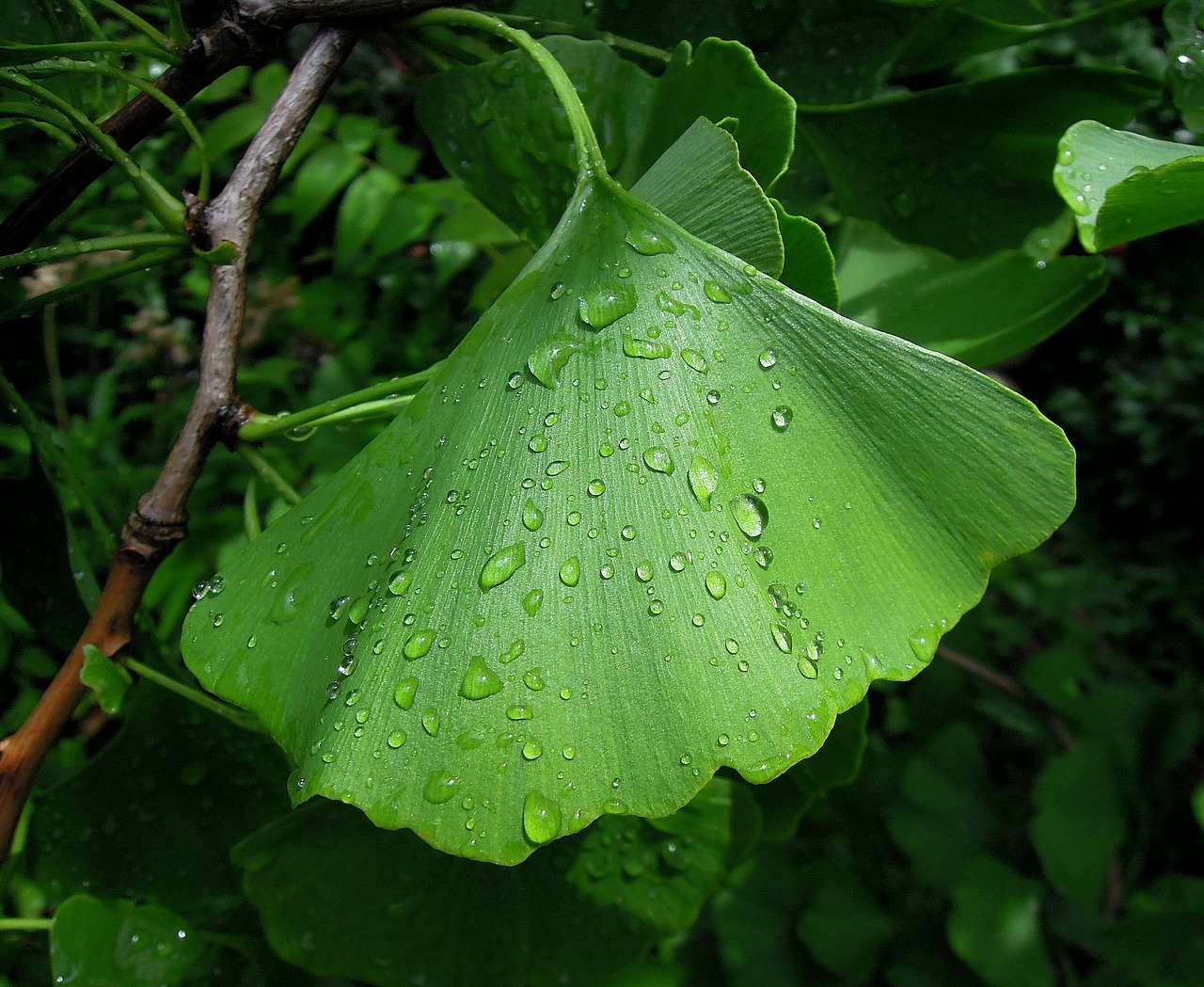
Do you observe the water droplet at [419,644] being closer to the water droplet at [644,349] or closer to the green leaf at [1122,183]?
the water droplet at [644,349]

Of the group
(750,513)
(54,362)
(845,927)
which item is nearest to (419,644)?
(750,513)

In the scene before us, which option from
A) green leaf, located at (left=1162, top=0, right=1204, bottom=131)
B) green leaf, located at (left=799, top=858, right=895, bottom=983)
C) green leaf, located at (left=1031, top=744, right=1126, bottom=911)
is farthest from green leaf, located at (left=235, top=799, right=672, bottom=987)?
green leaf, located at (left=1031, top=744, right=1126, bottom=911)

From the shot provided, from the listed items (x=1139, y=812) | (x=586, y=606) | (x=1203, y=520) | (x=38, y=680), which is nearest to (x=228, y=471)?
(x=38, y=680)

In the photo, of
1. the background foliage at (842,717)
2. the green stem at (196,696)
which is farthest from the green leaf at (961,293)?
the green stem at (196,696)

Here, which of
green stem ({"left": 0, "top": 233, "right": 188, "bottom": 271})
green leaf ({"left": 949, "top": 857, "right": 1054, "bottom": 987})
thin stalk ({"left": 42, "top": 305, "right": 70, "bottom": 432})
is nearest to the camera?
green stem ({"left": 0, "top": 233, "right": 188, "bottom": 271})

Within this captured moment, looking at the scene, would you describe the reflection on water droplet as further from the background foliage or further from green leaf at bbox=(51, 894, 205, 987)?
green leaf at bbox=(51, 894, 205, 987)

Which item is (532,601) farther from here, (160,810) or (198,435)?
(160,810)
